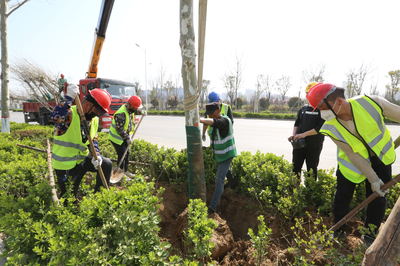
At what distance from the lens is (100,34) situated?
7672 millimetres

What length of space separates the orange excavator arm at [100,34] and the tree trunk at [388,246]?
719cm

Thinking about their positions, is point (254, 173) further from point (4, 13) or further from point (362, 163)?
point (4, 13)

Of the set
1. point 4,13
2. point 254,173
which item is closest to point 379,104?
point 254,173

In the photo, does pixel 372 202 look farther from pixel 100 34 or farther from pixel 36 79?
pixel 36 79

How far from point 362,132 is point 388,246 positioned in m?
1.25

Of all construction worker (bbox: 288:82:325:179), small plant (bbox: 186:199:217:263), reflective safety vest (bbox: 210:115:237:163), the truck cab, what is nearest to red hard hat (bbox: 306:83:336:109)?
reflective safety vest (bbox: 210:115:237:163)

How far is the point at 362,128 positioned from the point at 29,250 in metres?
3.04

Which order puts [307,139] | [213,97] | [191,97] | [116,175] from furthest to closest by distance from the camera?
1. [116,175]
2. [213,97]
3. [307,139]
4. [191,97]

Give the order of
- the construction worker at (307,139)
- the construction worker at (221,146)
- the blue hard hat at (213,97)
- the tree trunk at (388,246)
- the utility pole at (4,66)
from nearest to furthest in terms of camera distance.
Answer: the tree trunk at (388,246) → the construction worker at (221,146) → the construction worker at (307,139) → the blue hard hat at (213,97) → the utility pole at (4,66)

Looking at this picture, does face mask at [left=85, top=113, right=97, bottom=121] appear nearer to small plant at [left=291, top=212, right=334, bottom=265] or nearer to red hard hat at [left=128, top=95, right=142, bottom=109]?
red hard hat at [left=128, top=95, right=142, bottom=109]

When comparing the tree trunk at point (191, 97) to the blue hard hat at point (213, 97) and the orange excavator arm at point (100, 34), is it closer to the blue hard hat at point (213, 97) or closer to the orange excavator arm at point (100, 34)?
the blue hard hat at point (213, 97)

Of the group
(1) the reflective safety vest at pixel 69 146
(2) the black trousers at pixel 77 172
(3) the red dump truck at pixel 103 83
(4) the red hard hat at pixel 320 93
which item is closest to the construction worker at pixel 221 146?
(4) the red hard hat at pixel 320 93

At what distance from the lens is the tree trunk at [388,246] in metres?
1.23

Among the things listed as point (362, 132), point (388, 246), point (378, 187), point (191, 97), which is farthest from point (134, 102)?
point (388, 246)
